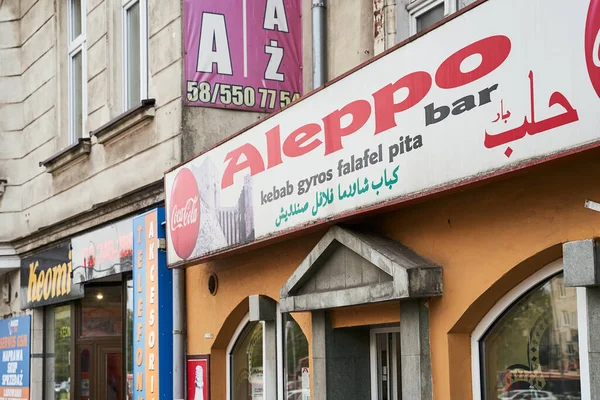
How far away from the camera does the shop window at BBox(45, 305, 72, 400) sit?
16.3 meters

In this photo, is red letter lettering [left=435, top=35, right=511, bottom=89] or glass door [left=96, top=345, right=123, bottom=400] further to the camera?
glass door [left=96, top=345, right=123, bottom=400]

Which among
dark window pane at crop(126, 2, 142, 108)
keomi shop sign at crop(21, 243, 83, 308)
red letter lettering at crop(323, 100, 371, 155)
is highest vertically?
dark window pane at crop(126, 2, 142, 108)

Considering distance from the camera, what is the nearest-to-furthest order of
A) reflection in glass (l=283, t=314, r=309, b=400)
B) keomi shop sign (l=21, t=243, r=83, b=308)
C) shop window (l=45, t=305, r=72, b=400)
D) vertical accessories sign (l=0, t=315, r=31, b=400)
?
reflection in glass (l=283, t=314, r=309, b=400)
keomi shop sign (l=21, t=243, r=83, b=308)
shop window (l=45, t=305, r=72, b=400)
vertical accessories sign (l=0, t=315, r=31, b=400)

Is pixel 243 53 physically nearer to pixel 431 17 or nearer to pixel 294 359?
pixel 431 17

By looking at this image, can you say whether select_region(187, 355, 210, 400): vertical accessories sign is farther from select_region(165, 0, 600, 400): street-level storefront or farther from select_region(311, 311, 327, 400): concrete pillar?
select_region(311, 311, 327, 400): concrete pillar

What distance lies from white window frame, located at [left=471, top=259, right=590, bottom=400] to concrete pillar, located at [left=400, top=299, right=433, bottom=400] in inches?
12.7

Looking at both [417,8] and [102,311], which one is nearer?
[417,8]

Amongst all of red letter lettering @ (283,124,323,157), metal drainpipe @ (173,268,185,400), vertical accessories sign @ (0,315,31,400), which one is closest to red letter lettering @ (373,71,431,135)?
red letter lettering @ (283,124,323,157)

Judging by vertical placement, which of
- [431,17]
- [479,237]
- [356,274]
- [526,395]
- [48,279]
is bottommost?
[526,395]

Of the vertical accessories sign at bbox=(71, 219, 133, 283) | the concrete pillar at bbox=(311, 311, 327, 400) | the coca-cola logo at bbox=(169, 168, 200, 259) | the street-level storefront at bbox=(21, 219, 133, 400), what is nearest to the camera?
the concrete pillar at bbox=(311, 311, 327, 400)

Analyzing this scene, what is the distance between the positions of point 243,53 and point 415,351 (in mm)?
4738

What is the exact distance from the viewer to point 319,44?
420 inches

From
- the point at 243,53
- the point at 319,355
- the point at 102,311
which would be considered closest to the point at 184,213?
the point at 243,53

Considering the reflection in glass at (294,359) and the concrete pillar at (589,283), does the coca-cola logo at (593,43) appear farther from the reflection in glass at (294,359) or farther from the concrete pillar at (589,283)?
the reflection in glass at (294,359)
